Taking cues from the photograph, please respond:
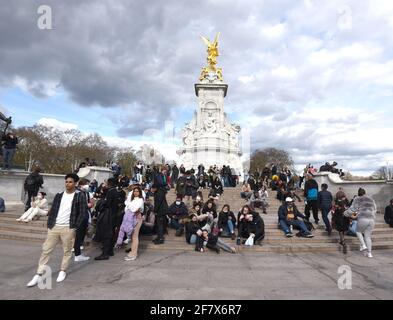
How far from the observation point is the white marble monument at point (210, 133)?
35.6 m

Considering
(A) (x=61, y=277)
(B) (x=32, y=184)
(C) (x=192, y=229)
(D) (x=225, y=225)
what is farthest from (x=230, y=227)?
(B) (x=32, y=184)

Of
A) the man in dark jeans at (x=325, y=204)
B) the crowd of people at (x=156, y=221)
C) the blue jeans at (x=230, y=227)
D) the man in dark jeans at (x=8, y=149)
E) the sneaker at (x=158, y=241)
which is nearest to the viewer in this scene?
the crowd of people at (x=156, y=221)

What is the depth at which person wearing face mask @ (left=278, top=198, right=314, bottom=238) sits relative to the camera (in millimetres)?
10180

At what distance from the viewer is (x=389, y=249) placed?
965cm

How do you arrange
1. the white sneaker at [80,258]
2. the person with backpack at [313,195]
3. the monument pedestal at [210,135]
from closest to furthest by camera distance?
the white sneaker at [80,258], the person with backpack at [313,195], the monument pedestal at [210,135]

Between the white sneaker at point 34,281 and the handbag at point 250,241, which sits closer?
the white sneaker at point 34,281

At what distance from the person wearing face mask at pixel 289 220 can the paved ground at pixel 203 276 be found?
159cm

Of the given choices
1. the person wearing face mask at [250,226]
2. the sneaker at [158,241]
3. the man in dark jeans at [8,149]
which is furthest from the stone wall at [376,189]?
the man in dark jeans at [8,149]

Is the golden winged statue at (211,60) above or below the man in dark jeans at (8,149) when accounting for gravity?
above

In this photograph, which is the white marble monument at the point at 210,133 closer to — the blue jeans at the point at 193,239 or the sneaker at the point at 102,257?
the blue jeans at the point at 193,239

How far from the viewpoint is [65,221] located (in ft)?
18.7

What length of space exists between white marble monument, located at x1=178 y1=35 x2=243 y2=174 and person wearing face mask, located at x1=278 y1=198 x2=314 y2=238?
23980 millimetres

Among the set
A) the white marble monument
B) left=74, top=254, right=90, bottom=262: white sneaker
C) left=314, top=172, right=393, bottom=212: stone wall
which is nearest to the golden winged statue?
the white marble monument
